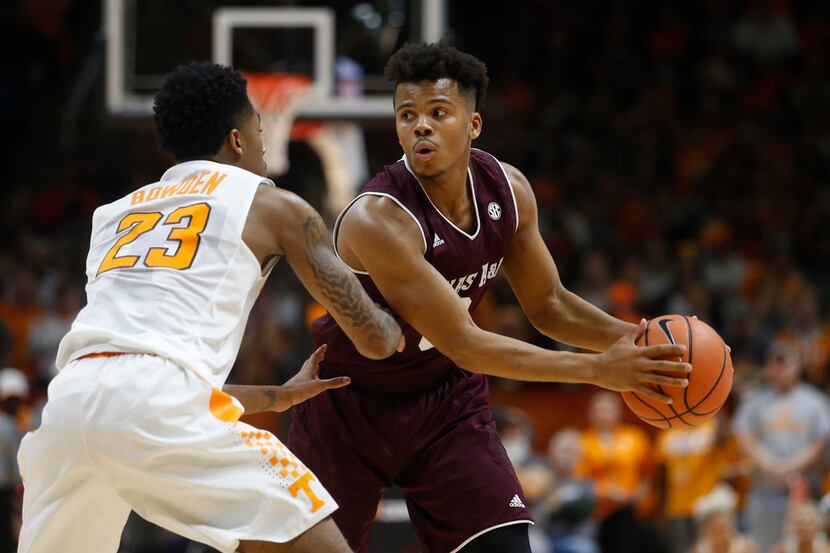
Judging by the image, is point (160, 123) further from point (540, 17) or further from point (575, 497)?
point (540, 17)

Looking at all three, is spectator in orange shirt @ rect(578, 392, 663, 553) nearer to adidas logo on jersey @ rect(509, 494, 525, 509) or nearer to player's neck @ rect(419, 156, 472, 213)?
adidas logo on jersey @ rect(509, 494, 525, 509)

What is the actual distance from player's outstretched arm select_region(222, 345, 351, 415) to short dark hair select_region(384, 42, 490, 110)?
1099 mm

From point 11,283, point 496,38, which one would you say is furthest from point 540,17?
point 11,283

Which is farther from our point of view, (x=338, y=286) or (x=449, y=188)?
(x=449, y=188)

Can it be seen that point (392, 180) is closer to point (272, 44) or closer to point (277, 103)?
point (277, 103)

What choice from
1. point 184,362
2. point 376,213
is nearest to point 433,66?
point 376,213

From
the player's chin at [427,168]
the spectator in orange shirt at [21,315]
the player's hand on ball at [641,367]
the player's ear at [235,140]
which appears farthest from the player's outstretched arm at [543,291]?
the spectator in orange shirt at [21,315]

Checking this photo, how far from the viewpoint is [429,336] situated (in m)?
4.25

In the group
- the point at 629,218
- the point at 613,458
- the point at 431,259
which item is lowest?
the point at 613,458

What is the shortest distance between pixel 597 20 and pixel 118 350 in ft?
42.9

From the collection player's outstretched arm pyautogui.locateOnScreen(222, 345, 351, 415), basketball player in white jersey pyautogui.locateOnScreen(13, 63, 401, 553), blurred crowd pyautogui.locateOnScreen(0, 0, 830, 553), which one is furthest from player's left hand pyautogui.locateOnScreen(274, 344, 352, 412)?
blurred crowd pyautogui.locateOnScreen(0, 0, 830, 553)

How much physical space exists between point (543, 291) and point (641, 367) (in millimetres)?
1055

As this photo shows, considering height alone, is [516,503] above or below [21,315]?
above

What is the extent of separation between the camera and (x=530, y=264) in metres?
4.83
